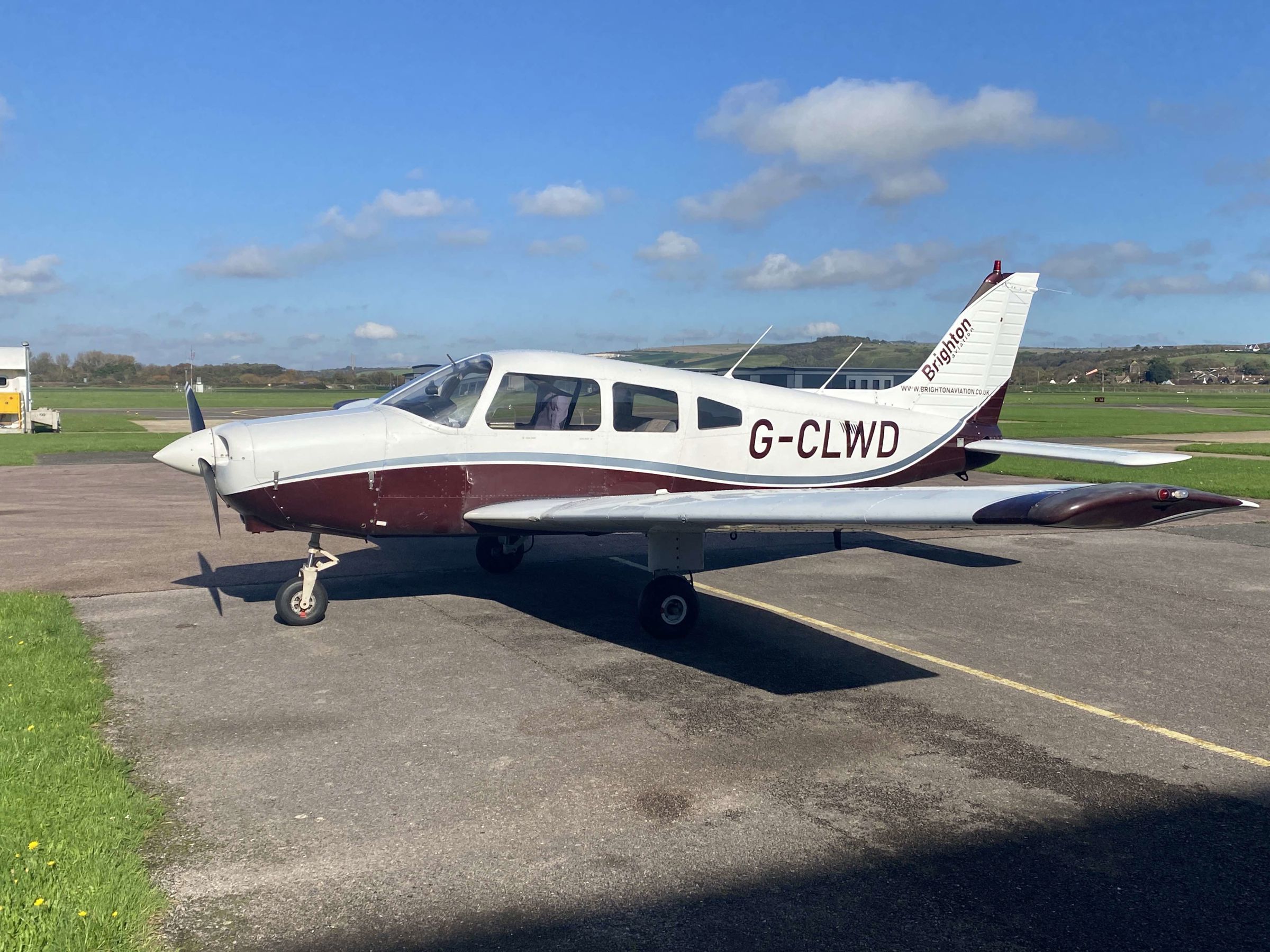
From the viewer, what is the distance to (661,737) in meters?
5.70

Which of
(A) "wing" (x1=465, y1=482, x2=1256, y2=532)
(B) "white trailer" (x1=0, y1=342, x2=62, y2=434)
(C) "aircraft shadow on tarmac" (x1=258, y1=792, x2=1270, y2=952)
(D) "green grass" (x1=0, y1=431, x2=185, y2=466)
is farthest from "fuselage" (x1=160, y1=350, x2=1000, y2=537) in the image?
(B) "white trailer" (x1=0, y1=342, x2=62, y2=434)

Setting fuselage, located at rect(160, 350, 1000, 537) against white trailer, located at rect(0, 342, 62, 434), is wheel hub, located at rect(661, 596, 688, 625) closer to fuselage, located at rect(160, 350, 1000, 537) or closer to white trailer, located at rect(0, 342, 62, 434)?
fuselage, located at rect(160, 350, 1000, 537)

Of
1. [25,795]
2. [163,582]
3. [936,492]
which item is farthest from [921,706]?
[163,582]

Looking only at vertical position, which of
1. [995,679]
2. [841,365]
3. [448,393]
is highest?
[841,365]

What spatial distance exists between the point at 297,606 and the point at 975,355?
869 cm

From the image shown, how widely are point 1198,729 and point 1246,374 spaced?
8962 inches

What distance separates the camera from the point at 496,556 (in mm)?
10664

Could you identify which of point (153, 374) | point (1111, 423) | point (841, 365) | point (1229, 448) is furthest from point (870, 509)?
point (153, 374)

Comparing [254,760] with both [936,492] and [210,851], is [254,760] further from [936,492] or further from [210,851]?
[936,492]

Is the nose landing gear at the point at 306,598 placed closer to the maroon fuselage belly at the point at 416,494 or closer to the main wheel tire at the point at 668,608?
the maroon fuselage belly at the point at 416,494

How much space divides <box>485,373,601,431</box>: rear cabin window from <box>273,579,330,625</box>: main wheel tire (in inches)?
84.6

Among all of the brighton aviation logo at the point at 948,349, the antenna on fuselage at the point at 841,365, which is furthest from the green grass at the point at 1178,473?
the antenna on fuselage at the point at 841,365

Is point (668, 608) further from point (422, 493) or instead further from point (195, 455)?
point (195, 455)

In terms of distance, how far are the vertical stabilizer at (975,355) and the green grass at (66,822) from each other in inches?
363
